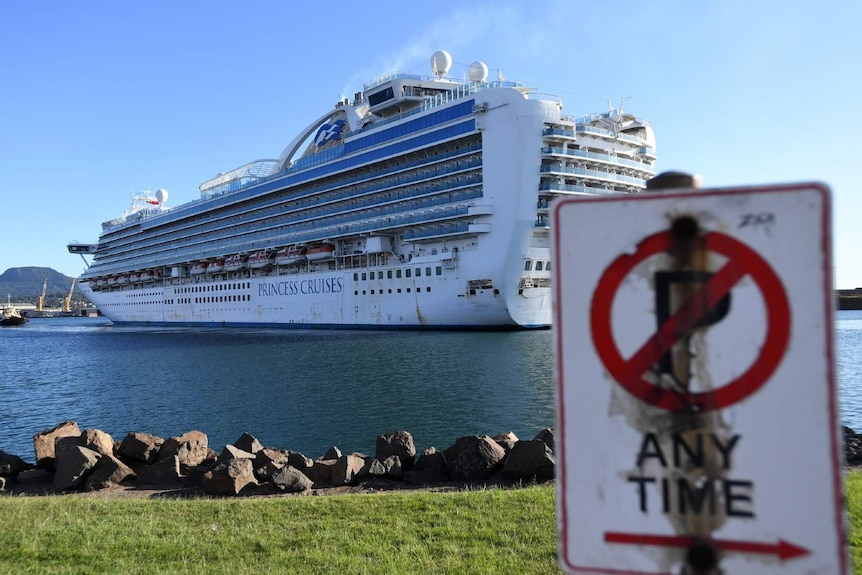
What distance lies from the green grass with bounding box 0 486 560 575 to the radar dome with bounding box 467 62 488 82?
A: 4331 cm

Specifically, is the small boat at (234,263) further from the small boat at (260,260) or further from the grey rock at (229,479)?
the grey rock at (229,479)

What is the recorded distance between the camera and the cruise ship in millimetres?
39812

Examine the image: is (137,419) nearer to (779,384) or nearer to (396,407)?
(396,407)

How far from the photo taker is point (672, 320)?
1434mm

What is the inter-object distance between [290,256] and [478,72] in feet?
69.1

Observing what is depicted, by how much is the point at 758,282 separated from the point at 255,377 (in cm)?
2487

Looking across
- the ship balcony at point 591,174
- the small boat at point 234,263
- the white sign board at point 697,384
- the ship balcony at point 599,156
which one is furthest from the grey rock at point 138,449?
the small boat at point 234,263

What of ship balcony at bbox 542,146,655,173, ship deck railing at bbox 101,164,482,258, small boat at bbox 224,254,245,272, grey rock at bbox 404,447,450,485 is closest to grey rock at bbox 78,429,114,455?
grey rock at bbox 404,447,450,485

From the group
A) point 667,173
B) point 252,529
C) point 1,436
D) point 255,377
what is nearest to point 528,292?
point 255,377

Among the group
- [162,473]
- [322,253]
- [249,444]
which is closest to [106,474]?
[162,473]

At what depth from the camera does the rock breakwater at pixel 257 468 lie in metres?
9.10

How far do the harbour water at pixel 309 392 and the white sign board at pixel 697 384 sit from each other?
828 cm

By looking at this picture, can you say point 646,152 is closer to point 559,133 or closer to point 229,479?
point 559,133

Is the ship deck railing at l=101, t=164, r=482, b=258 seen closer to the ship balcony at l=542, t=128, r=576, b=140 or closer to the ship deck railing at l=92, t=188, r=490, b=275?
the ship deck railing at l=92, t=188, r=490, b=275
